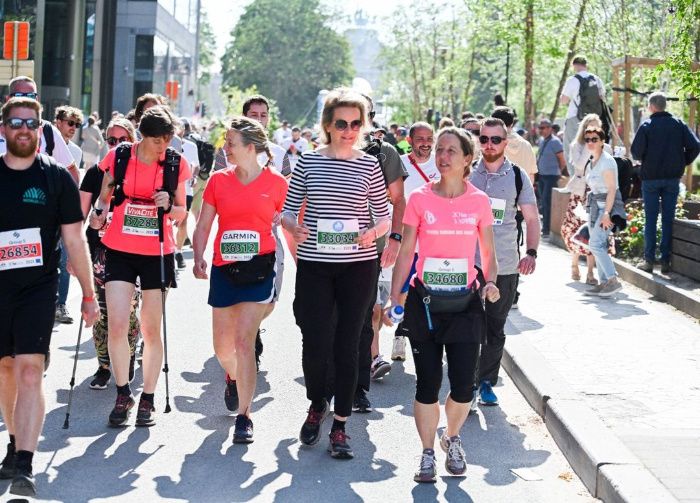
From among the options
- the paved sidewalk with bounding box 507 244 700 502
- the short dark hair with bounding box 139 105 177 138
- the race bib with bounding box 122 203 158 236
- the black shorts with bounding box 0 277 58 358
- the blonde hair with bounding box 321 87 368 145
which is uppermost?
the blonde hair with bounding box 321 87 368 145

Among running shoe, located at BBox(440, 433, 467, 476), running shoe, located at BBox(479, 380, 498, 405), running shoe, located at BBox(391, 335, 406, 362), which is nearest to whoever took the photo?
running shoe, located at BBox(440, 433, 467, 476)

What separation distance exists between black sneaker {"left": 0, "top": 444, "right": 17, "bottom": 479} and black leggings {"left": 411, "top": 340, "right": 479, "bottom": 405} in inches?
81.5

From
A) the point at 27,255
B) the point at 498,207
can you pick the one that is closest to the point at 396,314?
the point at 498,207

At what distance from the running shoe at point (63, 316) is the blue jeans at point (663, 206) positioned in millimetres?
6527

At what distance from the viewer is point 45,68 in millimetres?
47156

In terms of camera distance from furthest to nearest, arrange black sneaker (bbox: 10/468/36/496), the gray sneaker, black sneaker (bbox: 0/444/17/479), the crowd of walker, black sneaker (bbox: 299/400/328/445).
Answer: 1. the gray sneaker
2. black sneaker (bbox: 299/400/328/445)
3. black sneaker (bbox: 0/444/17/479)
4. the crowd of walker
5. black sneaker (bbox: 10/468/36/496)

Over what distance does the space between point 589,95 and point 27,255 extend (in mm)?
14966

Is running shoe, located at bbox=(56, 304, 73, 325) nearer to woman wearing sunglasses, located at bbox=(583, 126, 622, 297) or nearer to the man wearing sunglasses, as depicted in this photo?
the man wearing sunglasses

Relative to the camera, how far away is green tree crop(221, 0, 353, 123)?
116m

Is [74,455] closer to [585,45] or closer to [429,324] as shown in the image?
[429,324]

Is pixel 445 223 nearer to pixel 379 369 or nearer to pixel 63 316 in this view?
pixel 379 369

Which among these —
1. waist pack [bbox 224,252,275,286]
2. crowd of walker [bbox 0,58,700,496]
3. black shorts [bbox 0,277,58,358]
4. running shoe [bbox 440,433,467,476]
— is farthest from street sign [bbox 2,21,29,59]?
running shoe [bbox 440,433,467,476]

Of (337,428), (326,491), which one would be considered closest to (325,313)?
(337,428)

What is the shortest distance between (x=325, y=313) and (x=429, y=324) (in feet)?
2.55
